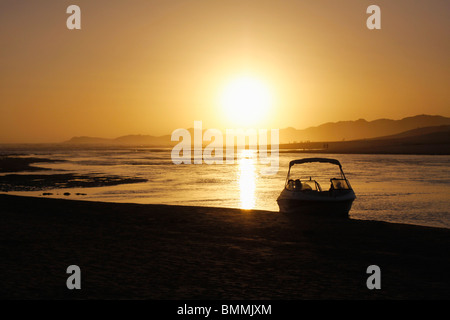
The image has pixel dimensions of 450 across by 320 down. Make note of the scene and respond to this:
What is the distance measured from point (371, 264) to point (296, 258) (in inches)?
70.8

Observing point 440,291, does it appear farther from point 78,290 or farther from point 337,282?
point 78,290

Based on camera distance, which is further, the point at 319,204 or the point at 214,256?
the point at 319,204

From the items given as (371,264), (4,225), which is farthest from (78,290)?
(4,225)

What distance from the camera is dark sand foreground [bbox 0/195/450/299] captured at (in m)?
8.49

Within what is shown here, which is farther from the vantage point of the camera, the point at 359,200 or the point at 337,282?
the point at 359,200

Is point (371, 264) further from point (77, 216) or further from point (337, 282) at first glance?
point (77, 216)

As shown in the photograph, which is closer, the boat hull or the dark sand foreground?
the dark sand foreground

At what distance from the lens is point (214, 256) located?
11383 mm

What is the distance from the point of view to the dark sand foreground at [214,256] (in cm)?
849

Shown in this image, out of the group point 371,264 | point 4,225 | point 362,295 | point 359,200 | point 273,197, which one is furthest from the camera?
point 273,197

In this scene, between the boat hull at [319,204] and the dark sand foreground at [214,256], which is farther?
the boat hull at [319,204]

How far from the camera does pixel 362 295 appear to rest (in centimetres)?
828
